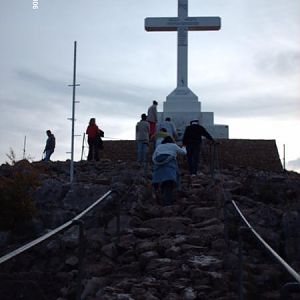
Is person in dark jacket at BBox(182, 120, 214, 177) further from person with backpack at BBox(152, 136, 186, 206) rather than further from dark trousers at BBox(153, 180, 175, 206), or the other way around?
dark trousers at BBox(153, 180, 175, 206)

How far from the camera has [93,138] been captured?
18953 millimetres

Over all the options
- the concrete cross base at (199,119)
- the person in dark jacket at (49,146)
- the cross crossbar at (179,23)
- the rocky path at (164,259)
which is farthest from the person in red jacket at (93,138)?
the rocky path at (164,259)

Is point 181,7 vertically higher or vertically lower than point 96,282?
higher

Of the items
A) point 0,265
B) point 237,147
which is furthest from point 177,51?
point 0,265

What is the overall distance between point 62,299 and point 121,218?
3767 millimetres

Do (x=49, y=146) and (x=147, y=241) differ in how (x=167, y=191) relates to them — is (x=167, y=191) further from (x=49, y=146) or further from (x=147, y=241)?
(x=49, y=146)

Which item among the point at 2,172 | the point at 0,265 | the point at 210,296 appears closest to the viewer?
the point at 0,265

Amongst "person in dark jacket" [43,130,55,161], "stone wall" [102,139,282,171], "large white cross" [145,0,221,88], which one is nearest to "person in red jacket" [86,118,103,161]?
"person in dark jacket" [43,130,55,161]

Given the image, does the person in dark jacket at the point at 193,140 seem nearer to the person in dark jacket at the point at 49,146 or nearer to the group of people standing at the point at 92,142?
the group of people standing at the point at 92,142

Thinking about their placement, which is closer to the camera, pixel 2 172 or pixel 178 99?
pixel 2 172

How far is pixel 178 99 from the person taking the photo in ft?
79.8

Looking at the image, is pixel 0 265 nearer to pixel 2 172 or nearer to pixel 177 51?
pixel 2 172

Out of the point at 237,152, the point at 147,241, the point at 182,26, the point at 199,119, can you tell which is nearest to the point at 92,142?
the point at 237,152

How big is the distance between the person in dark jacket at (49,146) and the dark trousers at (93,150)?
146 cm
